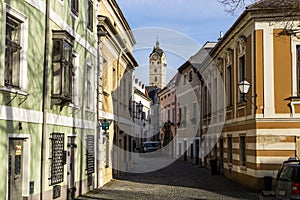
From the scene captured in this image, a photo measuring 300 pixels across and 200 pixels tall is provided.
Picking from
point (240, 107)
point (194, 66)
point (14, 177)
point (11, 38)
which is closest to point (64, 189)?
point (14, 177)

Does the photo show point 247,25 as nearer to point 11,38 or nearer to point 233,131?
point 233,131

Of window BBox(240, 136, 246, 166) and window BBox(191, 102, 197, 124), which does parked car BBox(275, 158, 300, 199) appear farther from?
window BBox(191, 102, 197, 124)

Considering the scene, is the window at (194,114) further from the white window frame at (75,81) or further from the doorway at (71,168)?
the doorway at (71,168)

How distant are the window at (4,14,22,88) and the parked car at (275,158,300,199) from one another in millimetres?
7510

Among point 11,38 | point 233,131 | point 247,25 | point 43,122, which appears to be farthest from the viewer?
point 233,131

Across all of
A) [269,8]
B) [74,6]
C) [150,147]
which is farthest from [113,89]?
[150,147]

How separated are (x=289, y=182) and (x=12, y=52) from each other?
792 centimetres

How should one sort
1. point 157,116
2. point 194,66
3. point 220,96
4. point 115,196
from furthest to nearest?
point 157,116
point 194,66
point 220,96
point 115,196

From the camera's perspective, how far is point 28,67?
11781mm

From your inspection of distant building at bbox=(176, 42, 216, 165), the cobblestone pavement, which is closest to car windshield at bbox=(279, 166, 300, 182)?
the cobblestone pavement

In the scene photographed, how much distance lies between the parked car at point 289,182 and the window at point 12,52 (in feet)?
24.6

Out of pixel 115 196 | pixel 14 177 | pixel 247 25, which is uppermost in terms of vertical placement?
pixel 247 25

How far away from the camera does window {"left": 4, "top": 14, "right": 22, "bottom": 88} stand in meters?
10.7

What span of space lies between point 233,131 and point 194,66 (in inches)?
700
